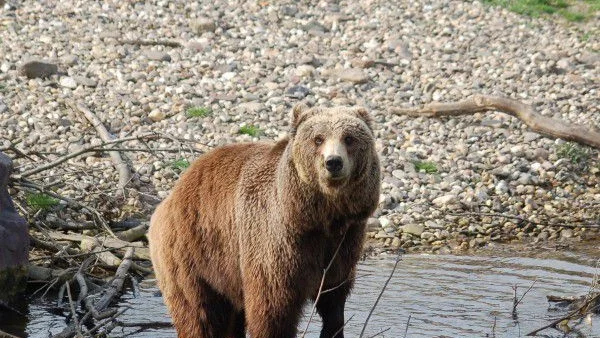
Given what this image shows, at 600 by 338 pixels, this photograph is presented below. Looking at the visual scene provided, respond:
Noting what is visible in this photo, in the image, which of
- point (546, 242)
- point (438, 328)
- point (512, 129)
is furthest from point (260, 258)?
point (512, 129)

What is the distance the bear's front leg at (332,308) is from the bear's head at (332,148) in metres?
0.80

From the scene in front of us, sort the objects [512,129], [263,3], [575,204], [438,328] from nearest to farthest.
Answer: [438,328]
[575,204]
[512,129]
[263,3]

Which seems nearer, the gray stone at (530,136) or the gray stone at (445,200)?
the gray stone at (445,200)

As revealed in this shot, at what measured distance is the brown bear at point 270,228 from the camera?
5.99 metres

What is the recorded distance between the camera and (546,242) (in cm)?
1047

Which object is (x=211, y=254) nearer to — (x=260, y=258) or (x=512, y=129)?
(x=260, y=258)

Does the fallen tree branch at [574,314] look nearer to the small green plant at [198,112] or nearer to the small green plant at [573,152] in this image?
the small green plant at [573,152]

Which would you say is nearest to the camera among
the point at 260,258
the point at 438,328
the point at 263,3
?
the point at 260,258

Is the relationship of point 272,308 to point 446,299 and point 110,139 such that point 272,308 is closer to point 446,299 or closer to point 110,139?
point 446,299

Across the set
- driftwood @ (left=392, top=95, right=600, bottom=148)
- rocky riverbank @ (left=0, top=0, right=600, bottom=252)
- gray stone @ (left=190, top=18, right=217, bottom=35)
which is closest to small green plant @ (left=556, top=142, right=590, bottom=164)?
rocky riverbank @ (left=0, top=0, right=600, bottom=252)

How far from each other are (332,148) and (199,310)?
1.51 m

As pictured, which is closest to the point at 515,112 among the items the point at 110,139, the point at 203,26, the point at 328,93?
the point at 328,93

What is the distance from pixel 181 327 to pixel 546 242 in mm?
4827

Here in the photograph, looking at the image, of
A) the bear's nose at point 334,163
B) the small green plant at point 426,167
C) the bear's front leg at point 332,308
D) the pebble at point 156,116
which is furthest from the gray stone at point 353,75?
the bear's nose at point 334,163
